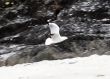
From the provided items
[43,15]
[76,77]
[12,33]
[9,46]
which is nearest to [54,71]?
[76,77]

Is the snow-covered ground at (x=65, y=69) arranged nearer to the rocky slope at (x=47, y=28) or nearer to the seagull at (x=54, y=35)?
the rocky slope at (x=47, y=28)

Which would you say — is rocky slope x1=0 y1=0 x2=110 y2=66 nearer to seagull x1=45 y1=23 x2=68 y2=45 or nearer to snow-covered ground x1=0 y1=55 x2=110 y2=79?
seagull x1=45 y1=23 x2=68 y2=45

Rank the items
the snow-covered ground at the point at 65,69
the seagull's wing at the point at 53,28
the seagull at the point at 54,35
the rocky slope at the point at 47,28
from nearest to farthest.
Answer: the snow-covered ground at the point at 65,69 < the rocky slope at the point at 47,28 < the seagull at the point at 54,35 < the seagull's wing at the point at 53,28

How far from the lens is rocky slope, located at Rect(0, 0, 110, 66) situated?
8.97m

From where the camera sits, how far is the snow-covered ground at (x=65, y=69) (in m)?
6.50

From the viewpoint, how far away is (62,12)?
15.2 meters

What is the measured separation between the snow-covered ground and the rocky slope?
1.06m

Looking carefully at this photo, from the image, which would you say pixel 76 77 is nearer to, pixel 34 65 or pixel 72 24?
pixel 34 65

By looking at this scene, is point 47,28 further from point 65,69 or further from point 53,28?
point 65,69

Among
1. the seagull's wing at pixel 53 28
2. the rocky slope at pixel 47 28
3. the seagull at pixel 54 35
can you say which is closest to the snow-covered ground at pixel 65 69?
the rocky slope at pixel 47 28

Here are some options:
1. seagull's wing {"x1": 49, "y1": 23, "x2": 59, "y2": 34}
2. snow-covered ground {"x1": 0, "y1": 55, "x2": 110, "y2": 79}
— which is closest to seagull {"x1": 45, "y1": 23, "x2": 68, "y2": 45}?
seagull's wing {"x1": 49, "y1": 23, "x2": 59, "y2": 34}

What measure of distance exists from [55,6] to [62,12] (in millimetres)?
846

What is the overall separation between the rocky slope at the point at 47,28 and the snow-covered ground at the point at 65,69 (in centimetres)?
106

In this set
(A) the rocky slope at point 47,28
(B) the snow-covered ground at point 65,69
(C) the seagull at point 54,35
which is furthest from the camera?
(C) the seagull at point 54,35
